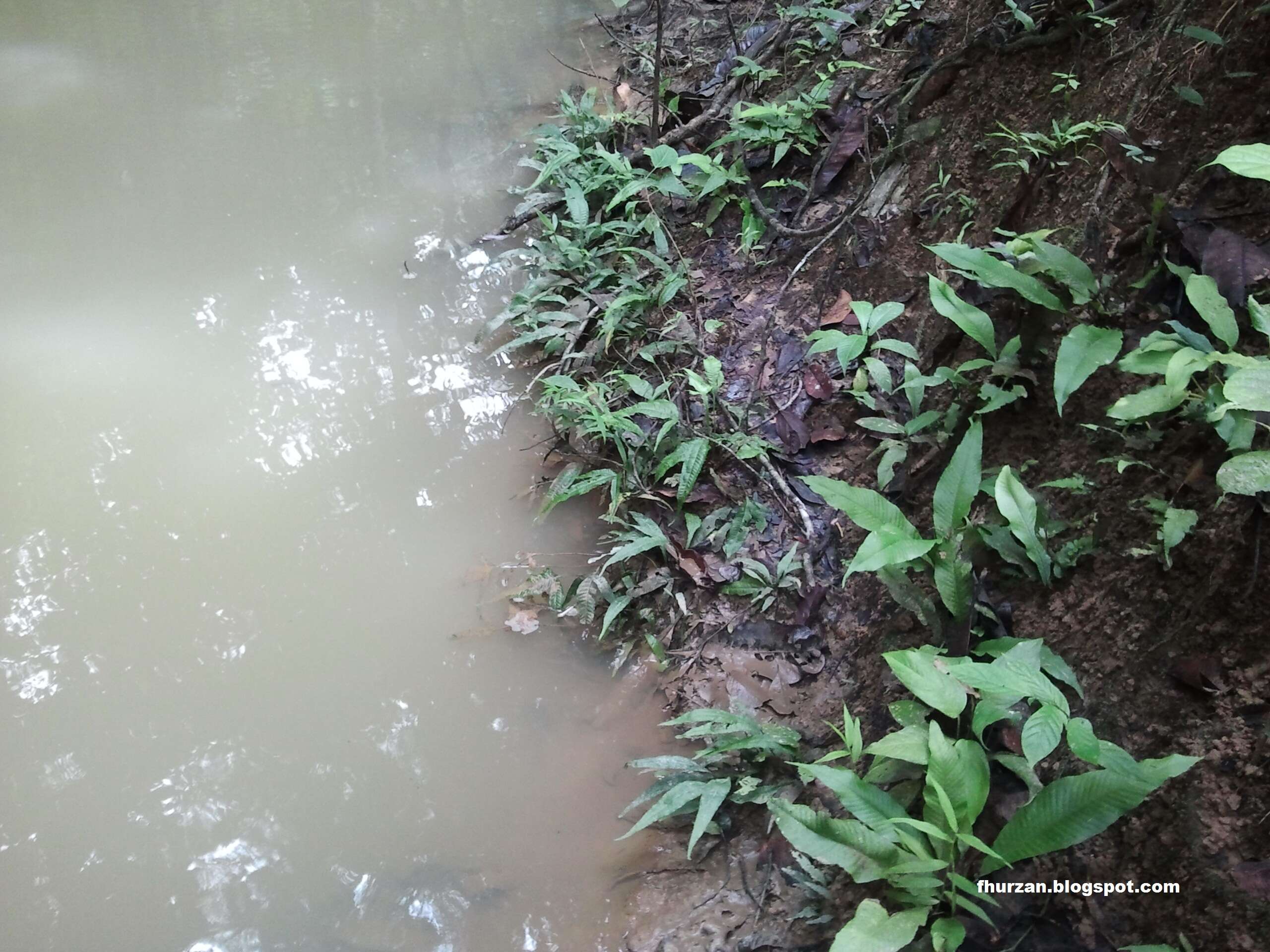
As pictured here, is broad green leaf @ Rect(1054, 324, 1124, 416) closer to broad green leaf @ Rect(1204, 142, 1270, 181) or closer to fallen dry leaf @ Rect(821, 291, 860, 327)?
broad green leaf @ Rect(1204, 142, 1270, 181)

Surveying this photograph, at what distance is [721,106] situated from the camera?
12.6ft

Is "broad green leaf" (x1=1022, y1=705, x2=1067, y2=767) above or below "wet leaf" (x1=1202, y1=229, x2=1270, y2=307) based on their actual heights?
below

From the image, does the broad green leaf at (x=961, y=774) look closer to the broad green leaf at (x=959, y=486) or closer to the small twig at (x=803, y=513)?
the broad green leaf at (x=959, y=486)

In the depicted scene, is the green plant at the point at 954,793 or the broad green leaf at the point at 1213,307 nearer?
the green plant at the point at 954,793

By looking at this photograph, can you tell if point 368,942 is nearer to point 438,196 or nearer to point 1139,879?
point 1139,879

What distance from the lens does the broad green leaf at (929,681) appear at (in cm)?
156

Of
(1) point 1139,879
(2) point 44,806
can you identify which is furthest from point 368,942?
(1) point 1139,879

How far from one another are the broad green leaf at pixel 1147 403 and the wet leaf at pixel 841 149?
1905mm

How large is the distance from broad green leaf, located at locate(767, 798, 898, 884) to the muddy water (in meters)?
0.67

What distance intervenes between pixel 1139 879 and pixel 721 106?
3.51 m

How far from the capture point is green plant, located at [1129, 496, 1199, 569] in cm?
152

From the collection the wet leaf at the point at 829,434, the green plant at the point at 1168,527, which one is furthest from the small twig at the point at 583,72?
the green plant at the point at 1168,527

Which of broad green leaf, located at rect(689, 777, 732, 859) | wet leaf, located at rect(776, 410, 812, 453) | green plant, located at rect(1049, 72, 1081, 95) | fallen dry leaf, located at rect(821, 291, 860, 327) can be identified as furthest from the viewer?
fallen dry leaf, located at rect(821, 291, 860, 327)

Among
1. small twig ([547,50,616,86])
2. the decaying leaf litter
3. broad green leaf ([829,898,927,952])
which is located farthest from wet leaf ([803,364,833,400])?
small twig ([547,50,616,86])
